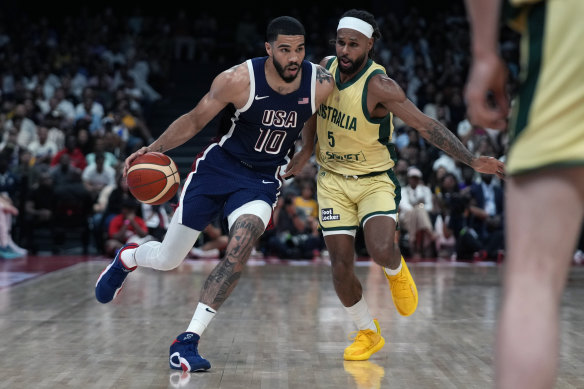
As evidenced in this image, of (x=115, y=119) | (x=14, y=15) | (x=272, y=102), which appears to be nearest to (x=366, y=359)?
(x=272, y=102)

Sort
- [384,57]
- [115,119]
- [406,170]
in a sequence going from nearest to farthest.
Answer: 1. [406,170]
2. [115,119]
3. [384,57]

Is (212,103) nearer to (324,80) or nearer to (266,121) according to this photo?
(266,121)

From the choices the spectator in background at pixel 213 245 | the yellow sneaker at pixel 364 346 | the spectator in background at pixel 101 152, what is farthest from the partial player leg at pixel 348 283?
the spectator in background at pixel 101 152

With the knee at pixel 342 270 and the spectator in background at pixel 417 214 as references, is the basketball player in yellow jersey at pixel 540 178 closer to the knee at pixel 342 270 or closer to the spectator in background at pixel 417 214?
the knee at pixel 342 270

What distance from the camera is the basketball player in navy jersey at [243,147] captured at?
Result: 4.38 m

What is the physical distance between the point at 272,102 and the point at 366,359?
150 centimetres

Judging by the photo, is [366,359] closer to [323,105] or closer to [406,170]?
[323,105]

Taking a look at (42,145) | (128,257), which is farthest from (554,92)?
(42,145)

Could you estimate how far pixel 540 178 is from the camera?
5.94 ft

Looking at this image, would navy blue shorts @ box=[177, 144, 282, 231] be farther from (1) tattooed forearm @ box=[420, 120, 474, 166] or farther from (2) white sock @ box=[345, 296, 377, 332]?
(1) tattooed forearm @ box=[420, 120, 474, 166]

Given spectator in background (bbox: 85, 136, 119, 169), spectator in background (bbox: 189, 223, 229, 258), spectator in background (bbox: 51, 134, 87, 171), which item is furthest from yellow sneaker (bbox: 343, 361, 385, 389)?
spectator in background (bbox: 51, 134, 87, 171)

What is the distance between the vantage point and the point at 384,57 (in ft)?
56.4

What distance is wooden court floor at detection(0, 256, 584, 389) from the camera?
399 cm

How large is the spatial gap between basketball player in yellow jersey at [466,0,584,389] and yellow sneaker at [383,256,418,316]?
115 inches
